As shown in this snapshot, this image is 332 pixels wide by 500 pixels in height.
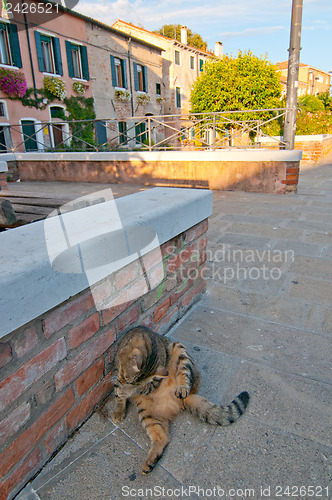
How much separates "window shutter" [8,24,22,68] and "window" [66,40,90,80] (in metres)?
3.01

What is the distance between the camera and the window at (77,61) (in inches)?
674

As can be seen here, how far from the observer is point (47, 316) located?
1274mm

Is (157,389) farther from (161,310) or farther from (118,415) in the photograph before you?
(161,310)

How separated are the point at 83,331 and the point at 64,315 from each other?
16cm

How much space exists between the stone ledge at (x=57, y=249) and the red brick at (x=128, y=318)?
12.7 inches

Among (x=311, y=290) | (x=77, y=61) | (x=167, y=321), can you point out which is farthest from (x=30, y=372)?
(x=77, y=61)

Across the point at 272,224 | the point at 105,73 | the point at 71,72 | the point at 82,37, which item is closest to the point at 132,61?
the point at 105,73

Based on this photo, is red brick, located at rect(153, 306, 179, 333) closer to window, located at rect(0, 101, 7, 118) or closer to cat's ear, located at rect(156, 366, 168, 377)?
cat's ear, located at rect(156, 366, 168, 377)

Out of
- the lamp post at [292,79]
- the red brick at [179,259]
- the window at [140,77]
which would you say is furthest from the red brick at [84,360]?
the window at [140,77]

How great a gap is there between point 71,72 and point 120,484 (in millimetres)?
19675

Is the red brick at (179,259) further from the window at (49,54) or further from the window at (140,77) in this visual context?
the window at (140,77)

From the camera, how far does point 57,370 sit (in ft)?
4.45

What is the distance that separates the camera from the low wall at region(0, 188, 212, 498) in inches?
45.0

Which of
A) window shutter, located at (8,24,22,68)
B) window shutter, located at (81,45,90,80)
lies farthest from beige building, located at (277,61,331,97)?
window shutter, located at (8,24,22,68)
